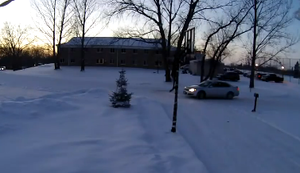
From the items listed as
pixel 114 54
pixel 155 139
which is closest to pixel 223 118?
pixel 155 139

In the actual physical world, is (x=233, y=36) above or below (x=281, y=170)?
above

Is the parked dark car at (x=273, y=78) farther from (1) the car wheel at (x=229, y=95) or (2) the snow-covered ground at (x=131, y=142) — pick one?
(2) the snow-covered ground at (x=131, y=142)

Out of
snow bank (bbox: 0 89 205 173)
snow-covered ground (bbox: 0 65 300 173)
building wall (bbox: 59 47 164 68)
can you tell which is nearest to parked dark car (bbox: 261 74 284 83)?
building wall (bbox: 59 47 164 68)

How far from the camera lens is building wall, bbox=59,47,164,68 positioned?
68.6 m

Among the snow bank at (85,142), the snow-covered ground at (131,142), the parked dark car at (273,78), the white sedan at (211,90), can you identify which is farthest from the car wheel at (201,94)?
the parked dark car at (273,78)

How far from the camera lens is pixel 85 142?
762cm

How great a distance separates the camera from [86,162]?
20.1 ft

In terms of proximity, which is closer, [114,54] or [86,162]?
[86,162]

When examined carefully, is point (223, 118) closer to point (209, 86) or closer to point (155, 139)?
point (155, 139)

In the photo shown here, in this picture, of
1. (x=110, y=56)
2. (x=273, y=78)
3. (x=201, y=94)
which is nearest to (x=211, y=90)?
(x=201, y=94)

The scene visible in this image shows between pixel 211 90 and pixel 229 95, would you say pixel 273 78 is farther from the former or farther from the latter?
pixel 211 90

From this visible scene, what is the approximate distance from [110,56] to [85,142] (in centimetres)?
6237

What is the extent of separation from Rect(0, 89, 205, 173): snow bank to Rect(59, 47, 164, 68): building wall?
187 feet

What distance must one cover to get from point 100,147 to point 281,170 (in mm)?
4669
